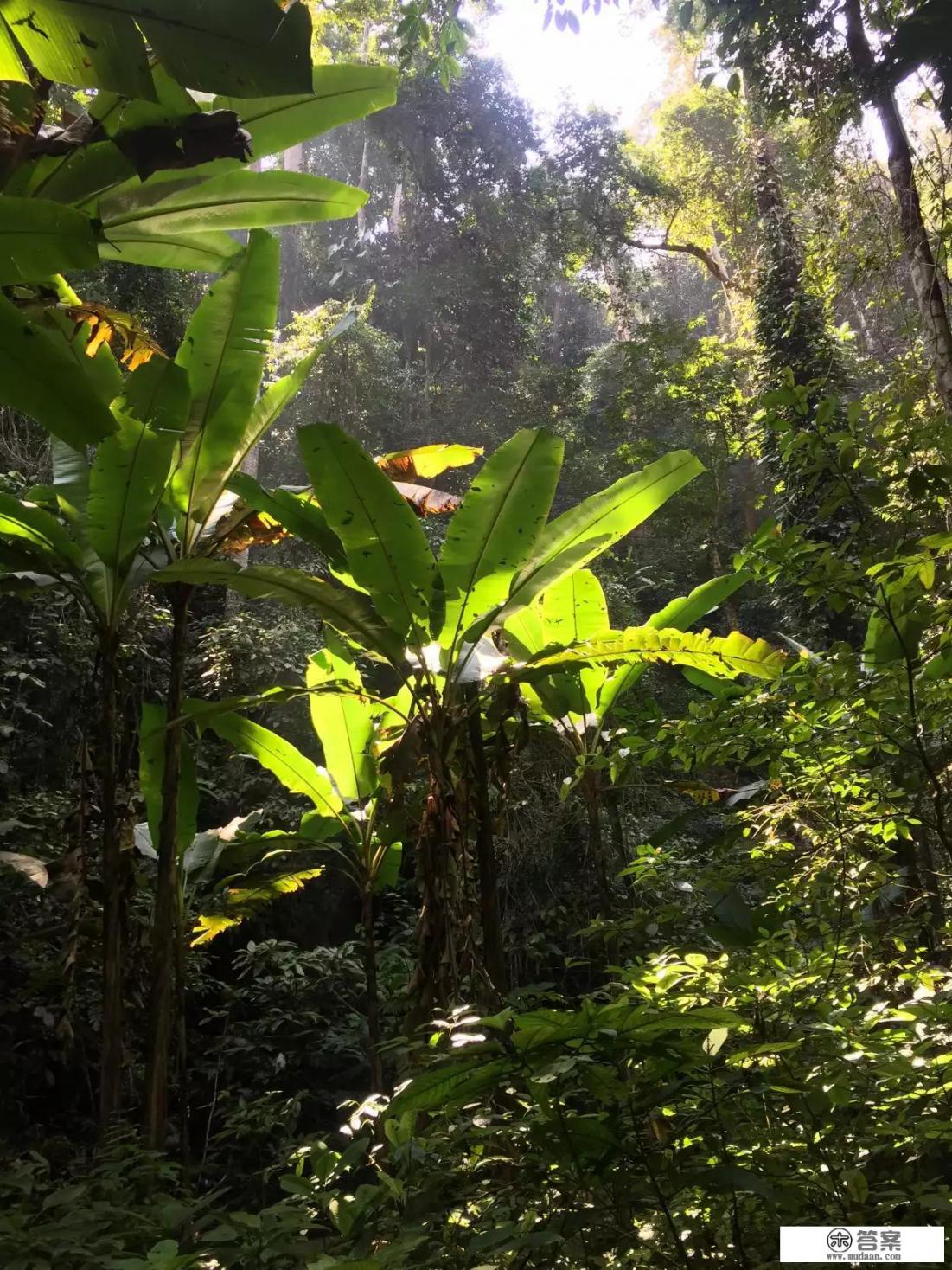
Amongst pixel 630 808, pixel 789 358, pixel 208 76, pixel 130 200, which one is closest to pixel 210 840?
pixel 130 200

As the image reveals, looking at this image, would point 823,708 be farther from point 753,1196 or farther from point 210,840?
point 210,840

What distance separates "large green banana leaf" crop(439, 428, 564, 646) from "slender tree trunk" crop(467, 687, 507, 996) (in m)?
0.32

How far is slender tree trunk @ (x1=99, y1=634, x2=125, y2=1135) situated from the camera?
2643mm

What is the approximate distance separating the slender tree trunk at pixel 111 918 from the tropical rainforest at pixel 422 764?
0.02m

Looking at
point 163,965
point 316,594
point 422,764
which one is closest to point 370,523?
point 316,594

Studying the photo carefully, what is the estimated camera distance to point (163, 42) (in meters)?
1.78

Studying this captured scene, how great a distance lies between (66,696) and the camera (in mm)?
5582

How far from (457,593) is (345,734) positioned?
3.89 feet

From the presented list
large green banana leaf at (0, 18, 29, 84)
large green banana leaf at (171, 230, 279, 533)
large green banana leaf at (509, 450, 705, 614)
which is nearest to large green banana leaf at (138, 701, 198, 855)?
large green banana leaf at (171, 230, 279, 533)

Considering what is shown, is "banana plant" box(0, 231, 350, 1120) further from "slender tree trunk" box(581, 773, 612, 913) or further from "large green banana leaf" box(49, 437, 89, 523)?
"slender tree trunk" box(581, 773, 612, 913)

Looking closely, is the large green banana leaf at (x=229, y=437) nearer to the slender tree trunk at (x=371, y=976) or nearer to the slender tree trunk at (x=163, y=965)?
the slender tree trunk at (x=163, y=965)

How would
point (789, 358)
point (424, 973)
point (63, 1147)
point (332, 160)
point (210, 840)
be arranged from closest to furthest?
point (424, 973), point (63, 1147), point (210, 840), point (789, 358), point (332, 160)

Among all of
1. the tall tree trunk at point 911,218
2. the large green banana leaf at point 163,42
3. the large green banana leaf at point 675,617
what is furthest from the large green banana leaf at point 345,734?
the tall tree trunk at point 911,218

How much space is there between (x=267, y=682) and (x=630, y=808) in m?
3.27
